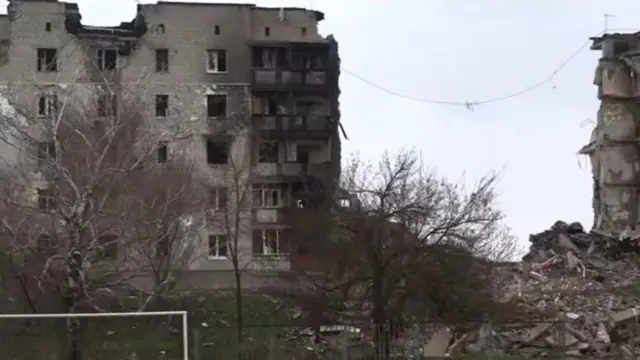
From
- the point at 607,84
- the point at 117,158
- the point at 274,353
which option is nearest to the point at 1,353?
the point at 274,353

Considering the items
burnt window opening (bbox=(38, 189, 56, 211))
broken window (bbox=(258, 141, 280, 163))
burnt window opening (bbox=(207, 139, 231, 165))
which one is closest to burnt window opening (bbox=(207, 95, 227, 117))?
burnt window opening (bbox=(207, 139, 231, 165))

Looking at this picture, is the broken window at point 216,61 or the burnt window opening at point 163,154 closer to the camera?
the burnt window opening at point 163,154

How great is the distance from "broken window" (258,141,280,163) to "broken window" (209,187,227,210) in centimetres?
495

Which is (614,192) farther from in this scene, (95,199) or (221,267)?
(95,199)

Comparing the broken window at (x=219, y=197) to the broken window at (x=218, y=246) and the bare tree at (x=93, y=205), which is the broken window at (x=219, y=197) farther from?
the broken window at (x=218, y=246)

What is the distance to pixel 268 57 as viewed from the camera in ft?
173

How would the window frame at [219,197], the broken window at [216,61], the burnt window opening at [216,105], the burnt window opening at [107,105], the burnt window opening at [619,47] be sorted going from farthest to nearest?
the burnt window opening at [619,47], the broken window at [216,61], the burnt window opening at [216,105], the window frame at [219,197], the burnt window opening at [107,105]

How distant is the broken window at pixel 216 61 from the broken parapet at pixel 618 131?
19.5 metres

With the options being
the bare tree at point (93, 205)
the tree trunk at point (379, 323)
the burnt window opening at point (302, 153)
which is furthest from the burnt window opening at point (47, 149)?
the burnt window opening at point (302, 153)

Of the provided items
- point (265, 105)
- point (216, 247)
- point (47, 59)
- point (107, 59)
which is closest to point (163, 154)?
point (216, 247)

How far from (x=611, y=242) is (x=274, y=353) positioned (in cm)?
2332

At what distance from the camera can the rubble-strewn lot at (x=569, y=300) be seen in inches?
1282

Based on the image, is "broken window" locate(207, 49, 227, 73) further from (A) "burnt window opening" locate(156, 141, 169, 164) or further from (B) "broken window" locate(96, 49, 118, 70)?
(A) "burnt window opening" locate(156, 141, 169, 164)

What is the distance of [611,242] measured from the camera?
156ft
